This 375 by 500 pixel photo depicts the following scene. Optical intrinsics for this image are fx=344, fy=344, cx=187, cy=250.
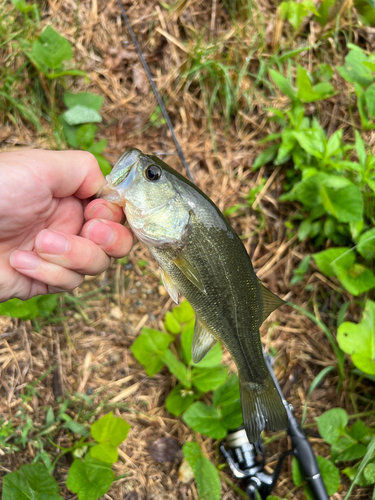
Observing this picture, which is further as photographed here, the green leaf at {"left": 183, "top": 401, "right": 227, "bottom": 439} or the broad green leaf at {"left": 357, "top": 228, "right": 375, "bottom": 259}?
the broad green leaf at {"left": 357, "top": 228, "right": 375, "bottom": 259}

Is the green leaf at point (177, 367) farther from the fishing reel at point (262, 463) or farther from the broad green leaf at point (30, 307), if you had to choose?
the broad green leaf at point (30, 307)

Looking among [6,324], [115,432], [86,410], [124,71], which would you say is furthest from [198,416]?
[124,71]

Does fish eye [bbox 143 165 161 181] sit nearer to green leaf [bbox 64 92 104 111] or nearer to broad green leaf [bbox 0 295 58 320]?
broad green leaf [bbox 0 295 58 320]

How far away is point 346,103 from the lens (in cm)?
348

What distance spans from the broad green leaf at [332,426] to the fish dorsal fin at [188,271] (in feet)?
5.53

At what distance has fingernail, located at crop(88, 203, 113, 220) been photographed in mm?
1996

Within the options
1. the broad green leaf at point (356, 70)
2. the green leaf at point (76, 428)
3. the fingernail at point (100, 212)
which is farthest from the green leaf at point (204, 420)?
the broad green leaf at point (356, 70)

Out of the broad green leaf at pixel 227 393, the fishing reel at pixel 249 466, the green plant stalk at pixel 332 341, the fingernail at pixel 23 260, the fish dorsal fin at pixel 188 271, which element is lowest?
the fishing reel at pixel 249 466

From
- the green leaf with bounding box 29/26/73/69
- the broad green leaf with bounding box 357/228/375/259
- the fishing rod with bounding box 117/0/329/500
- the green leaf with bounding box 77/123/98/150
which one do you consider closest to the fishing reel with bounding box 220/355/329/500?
the fishing rod with bounding box 117/0/329/500

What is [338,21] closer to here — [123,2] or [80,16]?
[123,2]

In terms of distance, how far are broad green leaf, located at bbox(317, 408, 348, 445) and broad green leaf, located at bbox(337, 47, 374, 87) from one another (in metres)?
2.86

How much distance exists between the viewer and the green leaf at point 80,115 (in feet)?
9.42

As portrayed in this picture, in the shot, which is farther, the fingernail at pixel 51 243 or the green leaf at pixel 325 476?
the green leaf at pixel 325 476

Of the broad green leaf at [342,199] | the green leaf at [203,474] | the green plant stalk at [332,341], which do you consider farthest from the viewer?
the green plant stalk at [332,341]
